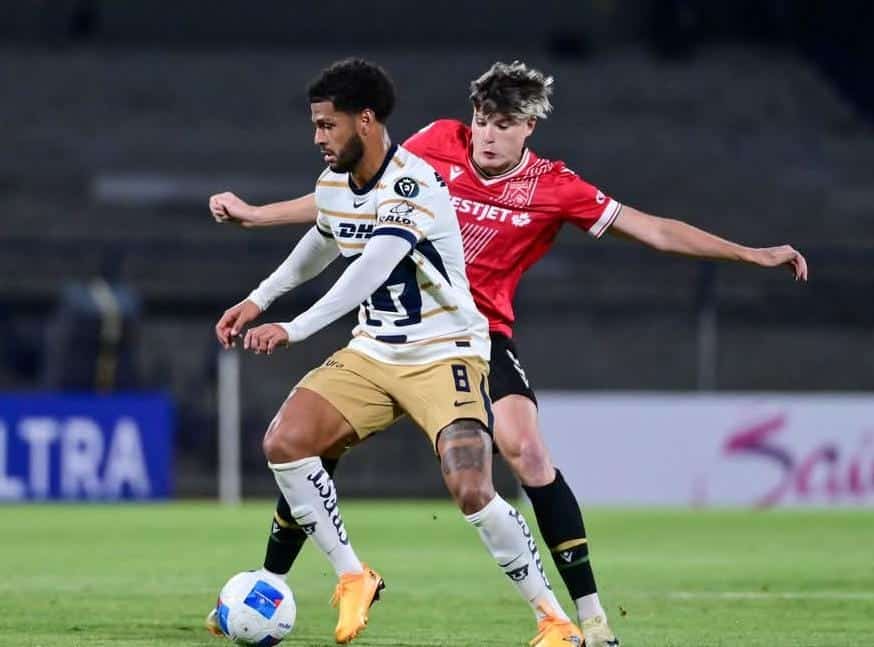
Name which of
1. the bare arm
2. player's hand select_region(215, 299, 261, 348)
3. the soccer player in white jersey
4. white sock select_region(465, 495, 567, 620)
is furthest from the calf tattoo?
the bare arm

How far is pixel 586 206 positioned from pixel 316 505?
5.07ft

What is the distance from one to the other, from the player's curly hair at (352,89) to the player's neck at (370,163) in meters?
0.09

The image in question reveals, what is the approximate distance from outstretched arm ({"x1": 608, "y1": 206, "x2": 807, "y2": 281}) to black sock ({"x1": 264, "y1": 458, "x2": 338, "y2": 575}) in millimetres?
1365

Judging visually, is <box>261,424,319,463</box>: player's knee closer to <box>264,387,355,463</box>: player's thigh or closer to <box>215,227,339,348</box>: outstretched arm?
<box>264,387,355,463</box>: player's thigh

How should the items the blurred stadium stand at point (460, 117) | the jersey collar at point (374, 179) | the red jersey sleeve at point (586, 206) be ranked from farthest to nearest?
the blurred stadium stand at point (460, 117), the red jersey sleeve at point (586, 206), the jersey collar at point (374, 179)

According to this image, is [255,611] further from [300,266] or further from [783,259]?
[783,259]

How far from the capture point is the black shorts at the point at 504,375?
682 centimetres

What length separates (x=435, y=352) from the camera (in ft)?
20.7

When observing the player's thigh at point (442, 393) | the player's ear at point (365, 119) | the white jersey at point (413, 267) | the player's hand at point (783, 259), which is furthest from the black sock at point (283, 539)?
the player's hand at point (783, 259)

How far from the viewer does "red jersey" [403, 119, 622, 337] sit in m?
6.99

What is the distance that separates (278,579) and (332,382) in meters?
0.71

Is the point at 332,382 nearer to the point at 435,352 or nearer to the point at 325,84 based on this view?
the point at 435,352

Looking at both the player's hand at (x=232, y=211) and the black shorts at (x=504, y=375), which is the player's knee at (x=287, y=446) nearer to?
the black shorts at (x=504, y=375)

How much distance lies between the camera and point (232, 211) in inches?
270
